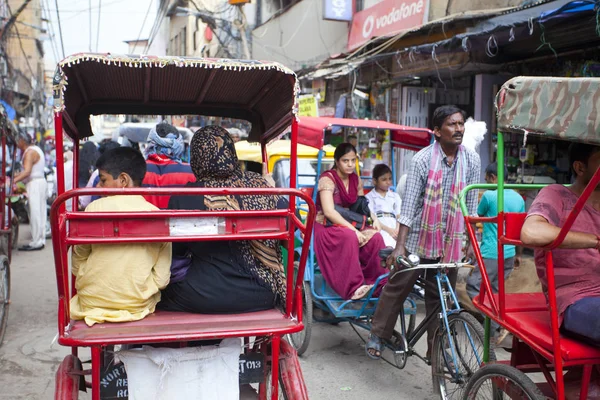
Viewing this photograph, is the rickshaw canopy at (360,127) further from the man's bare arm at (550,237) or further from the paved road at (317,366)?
the man's bare arm at (550,237)

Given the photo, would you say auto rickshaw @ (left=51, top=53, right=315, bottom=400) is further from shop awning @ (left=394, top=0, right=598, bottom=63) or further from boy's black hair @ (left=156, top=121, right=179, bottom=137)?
shop awning @ (left=394, top=0, right=598, bottom=63)

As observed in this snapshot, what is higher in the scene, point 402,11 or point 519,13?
point 402,11

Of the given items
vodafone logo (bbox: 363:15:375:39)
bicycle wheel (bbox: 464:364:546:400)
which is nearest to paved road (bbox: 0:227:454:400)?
bicycle wheel (bbox: 464:364:546:400)

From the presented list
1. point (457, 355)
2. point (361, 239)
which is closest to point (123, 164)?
point (457, 355)

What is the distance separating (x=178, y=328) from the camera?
2498 millimetres

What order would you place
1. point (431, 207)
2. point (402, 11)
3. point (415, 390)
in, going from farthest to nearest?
point (402, 11), point (415, 390), point (431, 207)

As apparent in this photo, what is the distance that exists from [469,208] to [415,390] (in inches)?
55.8

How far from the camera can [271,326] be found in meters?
2.58

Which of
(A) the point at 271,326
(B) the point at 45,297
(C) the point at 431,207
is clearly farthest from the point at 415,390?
(B) the point at 45,297

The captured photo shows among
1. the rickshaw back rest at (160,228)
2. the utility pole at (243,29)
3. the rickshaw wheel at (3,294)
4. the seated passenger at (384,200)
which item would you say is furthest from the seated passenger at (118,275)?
the utility pole at (243,29)

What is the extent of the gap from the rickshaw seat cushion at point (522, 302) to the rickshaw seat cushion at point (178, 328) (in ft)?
3.47

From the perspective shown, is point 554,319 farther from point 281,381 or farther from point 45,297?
point 45,297

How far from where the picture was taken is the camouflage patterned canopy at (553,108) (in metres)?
2.06

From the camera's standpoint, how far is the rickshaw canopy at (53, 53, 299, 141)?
264 centimetres
